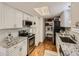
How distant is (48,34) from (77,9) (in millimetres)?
7365

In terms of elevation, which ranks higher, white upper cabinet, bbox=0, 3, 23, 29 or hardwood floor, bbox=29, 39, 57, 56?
white upper cabinet, bbox=0, 3, 23, 29

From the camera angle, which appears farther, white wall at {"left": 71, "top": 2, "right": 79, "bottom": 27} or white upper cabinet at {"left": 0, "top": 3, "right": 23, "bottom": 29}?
white upper cabinet at {"left": 0, "top": 3, "right": 23, "bottom": 29}

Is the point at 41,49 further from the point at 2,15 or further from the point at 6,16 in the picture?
the point at 2,15

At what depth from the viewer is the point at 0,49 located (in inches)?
87.1

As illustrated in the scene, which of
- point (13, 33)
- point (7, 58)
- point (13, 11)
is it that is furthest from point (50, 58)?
point (13, 33)

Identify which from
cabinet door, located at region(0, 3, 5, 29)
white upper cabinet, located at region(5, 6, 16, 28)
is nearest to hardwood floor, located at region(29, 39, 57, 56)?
white upper cabinet, located at region(5, 6, 16, 28)

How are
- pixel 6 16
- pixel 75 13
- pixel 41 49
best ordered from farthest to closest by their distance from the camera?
pixel 41 49 < pixel 6 16 < pixel 75 13

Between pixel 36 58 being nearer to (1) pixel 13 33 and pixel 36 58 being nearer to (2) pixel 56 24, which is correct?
(1) pixel 13 33

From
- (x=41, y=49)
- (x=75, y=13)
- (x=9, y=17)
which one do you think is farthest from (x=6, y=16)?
(x=41, y=49)

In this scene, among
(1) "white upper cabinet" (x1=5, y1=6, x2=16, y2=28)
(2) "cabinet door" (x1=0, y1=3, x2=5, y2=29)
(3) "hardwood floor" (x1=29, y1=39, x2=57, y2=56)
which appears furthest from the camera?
(3) "hardwood floor" (x1=29, y1=39, x2=57, y2=56)

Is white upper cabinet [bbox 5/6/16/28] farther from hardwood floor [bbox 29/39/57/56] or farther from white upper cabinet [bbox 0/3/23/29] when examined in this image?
hardwood floor [bbox 29/39/57/56]

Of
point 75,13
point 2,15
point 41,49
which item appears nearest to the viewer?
point 75,13

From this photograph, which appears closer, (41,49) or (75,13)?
(75,13)

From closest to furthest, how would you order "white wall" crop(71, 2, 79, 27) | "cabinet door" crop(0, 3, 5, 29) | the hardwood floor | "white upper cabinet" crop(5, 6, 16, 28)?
"white wall" crop(71, 2, 79, 27), "cabinet door" crop(0, 3, 5, 29), "white upper cabinet" crop(5, 6, 16, 28), the hardwood floor
